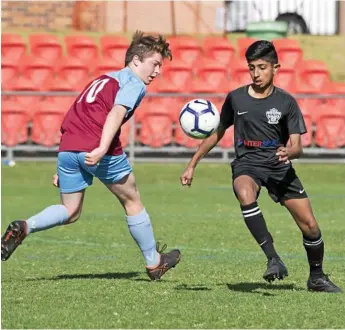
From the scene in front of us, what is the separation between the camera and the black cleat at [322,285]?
8078 mm

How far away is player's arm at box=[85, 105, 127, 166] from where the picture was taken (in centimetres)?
761

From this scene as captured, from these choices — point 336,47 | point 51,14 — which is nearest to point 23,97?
point 51,14

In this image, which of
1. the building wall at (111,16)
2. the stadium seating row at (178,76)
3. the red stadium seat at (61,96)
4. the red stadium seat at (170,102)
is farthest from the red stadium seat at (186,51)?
the building wall at (111,16)

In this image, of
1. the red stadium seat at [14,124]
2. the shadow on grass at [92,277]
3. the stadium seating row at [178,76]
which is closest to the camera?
the shadow on grass at [92,277]

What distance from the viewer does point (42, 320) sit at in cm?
677

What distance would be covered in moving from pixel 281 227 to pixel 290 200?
5215 millimetres

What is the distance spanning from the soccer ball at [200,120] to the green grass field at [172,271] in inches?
46.2

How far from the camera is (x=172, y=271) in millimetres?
9406

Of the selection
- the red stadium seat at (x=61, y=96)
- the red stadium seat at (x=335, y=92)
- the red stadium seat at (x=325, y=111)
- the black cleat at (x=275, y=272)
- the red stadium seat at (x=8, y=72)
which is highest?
the black cleat at (x=275, y=272)

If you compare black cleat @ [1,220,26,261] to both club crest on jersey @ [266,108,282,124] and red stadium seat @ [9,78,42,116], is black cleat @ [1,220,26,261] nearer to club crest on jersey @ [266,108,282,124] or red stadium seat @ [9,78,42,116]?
club crest on jersey @ [266,108,282,124]

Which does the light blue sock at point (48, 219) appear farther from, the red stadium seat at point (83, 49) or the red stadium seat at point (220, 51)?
the red stadium seat at point (220, 51)

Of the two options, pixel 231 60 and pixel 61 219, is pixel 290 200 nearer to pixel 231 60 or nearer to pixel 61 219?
pixel 61 219

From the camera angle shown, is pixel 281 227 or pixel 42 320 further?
pixel 281 227

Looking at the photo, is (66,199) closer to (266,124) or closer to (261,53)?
(266,124)
